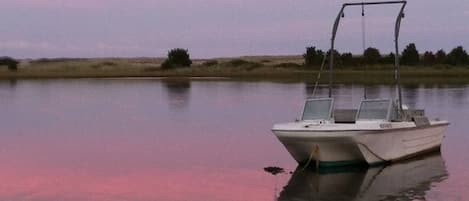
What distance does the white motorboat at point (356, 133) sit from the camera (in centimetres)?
1823

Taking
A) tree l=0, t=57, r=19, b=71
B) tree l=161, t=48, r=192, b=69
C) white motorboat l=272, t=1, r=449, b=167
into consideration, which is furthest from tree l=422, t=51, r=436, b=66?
white motorboat l=272, t=1, r=449, b=167

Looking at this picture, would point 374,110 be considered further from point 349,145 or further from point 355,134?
point 355,134

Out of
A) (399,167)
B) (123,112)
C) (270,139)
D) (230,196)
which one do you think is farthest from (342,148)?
(123,112)

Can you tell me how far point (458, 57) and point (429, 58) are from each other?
192 inches

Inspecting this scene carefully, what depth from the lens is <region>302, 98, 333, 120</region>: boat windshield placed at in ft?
64.4

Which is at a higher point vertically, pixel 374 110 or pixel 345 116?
pixel 374 110

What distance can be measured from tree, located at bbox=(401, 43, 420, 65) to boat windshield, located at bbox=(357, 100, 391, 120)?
8347cm

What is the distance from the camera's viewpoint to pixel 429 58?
108m

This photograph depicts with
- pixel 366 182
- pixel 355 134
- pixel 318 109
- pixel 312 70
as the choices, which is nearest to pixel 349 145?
pixel 355 134

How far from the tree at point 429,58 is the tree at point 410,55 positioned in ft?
5.04

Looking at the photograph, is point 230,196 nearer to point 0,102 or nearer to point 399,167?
point 399,167

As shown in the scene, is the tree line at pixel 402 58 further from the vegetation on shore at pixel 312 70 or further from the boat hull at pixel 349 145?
the boat hull at pixel 349 145

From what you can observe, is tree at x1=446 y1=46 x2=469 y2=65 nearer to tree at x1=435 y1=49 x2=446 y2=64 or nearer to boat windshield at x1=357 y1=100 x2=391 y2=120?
tree at x1=435 y1=49 x2=446 y2=64

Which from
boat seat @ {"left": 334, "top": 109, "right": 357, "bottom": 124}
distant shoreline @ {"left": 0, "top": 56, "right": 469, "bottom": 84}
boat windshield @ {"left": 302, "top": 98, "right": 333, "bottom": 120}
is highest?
boat windshield @ {"left": 302, "top": 98, "right": 333, "bottom": 120}
